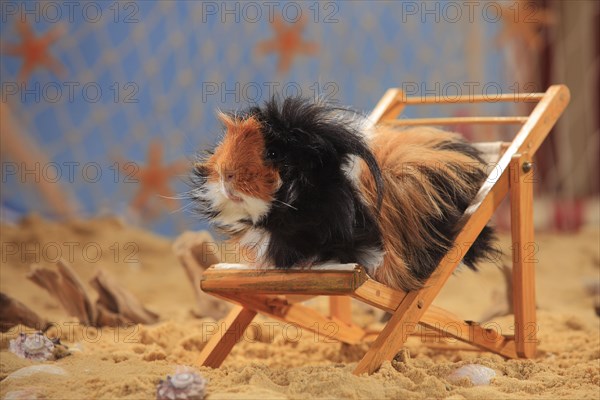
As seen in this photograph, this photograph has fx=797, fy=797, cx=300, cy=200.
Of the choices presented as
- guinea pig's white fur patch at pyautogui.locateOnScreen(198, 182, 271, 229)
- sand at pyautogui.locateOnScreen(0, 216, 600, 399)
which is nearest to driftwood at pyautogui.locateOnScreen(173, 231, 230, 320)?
sand at pyautogui.locateOnScreen(0, 216, 600, 399)

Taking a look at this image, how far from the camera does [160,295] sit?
3.47 m

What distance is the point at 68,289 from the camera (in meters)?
2.74

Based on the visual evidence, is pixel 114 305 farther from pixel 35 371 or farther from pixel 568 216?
pixel 568 216

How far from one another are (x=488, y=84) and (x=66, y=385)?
3784 millimetres

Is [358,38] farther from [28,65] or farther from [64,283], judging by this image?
[64,283]

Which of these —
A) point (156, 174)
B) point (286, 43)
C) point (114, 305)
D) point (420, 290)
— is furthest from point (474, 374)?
point (286, 43)

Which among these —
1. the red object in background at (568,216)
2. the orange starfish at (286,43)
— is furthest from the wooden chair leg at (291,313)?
the red object in background at (568,216)

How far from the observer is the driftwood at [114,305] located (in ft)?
9.09

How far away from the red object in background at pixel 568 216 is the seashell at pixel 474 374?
315 centimetres

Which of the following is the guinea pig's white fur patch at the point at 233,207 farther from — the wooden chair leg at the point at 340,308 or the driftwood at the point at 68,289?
the driftwood at the point at 68,289

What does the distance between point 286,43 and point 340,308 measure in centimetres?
205

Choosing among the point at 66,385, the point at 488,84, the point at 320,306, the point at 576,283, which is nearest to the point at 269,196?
the point at 66,385

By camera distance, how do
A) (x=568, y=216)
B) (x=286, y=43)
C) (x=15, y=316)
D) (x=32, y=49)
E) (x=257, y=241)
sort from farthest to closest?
(x=568, y=216)
(x=286, y=43)
(x=32, y=49)
(x=15, y=316)
(x=257, y=241)

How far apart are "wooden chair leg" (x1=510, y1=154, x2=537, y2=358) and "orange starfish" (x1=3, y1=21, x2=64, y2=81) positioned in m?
2.53
